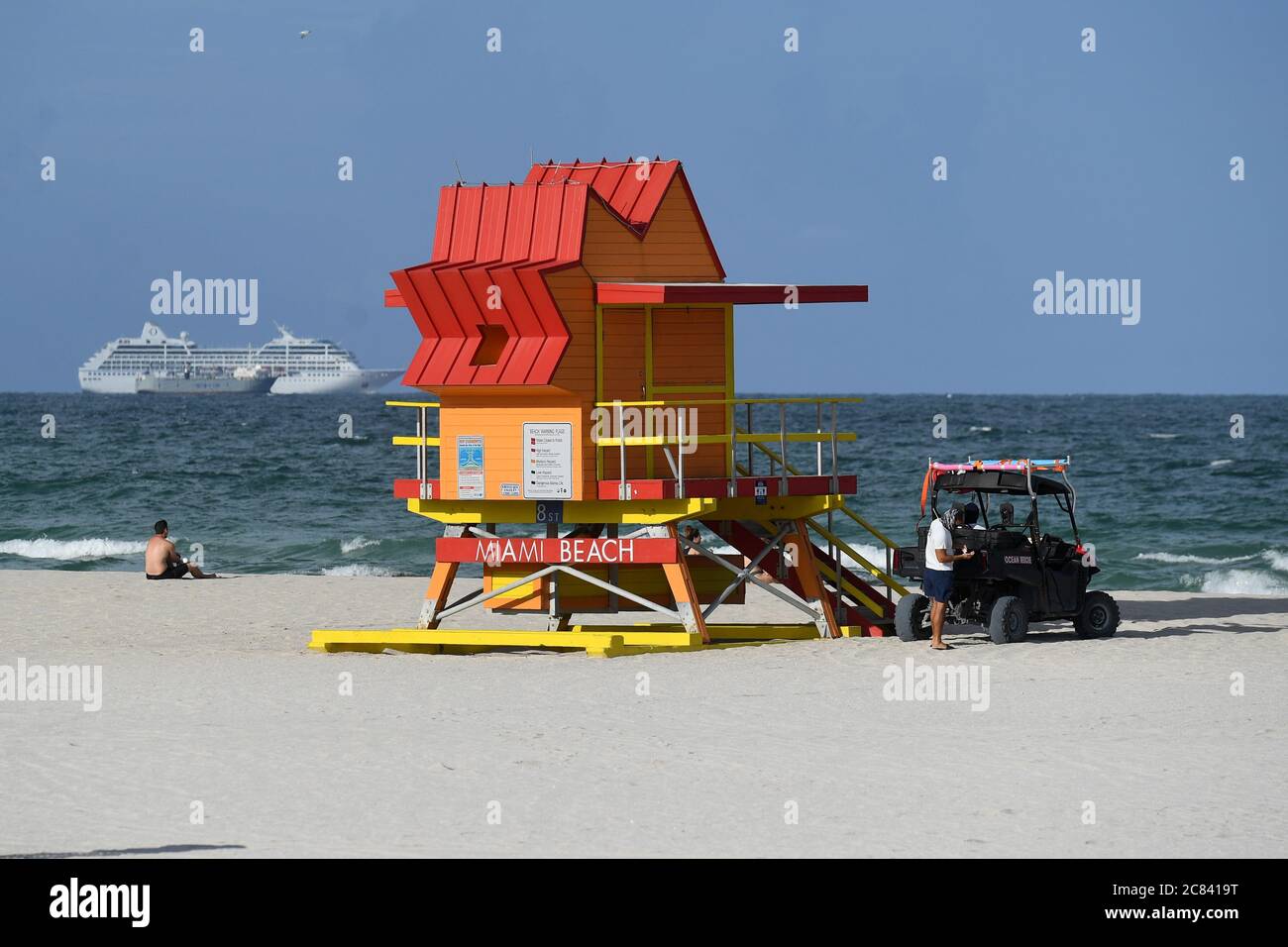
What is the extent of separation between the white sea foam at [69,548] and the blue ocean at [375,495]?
0.30 ft

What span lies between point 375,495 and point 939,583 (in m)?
36.8

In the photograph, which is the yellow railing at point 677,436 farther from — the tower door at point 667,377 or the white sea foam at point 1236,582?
the white sea foam at point 1236,582

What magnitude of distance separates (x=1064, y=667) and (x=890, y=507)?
33.6m

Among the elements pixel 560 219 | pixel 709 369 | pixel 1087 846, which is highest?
pixel 560 219

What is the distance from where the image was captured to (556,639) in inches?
776

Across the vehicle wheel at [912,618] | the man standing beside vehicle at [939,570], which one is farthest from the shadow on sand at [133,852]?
the vehicle wheel at [912,618]

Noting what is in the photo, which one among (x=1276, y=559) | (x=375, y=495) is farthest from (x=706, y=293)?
(x=375, y=495)

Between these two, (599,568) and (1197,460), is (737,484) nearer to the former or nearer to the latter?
(599,568)

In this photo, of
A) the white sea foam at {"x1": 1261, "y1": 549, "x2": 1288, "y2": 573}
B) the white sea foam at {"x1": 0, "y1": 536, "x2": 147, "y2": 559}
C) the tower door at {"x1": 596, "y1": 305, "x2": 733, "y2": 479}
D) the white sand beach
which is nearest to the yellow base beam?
the white sand beach

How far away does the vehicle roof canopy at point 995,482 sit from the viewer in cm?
2006

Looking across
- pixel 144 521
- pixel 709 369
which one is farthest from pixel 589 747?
pixel 144 521

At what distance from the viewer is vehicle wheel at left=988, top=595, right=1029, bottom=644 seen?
64.3 ft
